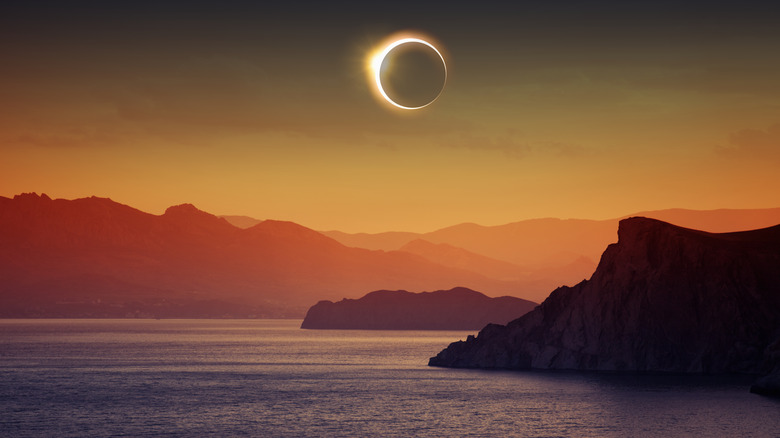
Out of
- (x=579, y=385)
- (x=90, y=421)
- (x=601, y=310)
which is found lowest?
(x=90, y=421)

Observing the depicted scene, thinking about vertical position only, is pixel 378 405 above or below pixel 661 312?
below

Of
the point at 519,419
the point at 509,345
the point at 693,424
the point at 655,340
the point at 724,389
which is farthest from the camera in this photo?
the point at 509,345

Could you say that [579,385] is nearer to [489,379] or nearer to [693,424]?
[489,379]

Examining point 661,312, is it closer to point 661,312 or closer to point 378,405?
point 661,312

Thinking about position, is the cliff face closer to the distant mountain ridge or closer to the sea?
the distant mountain ridge

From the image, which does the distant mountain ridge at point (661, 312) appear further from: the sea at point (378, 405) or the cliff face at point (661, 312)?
the sea at point (378, 405)

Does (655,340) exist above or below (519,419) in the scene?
above

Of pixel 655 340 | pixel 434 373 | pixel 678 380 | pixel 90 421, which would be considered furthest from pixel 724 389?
pixel 90 421

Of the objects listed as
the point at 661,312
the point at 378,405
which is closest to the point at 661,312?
the point at 661,312

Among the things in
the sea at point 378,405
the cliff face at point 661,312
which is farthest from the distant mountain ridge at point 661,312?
the sea at point 378,405
